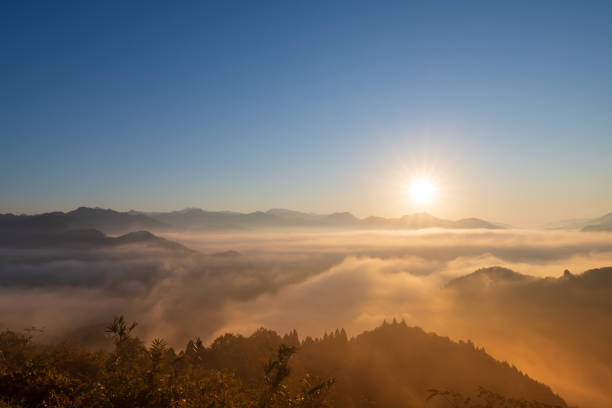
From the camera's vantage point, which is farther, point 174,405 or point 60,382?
point 60,382

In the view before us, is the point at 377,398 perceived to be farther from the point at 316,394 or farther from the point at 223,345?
the point at 316,394

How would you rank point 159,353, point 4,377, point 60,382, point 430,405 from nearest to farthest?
point 159,353
point 60,382
point 4,377
point 430,405

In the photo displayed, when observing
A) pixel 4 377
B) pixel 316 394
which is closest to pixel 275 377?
pixel 316 394

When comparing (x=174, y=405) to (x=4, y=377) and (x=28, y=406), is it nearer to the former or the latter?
(x=28, y=406)

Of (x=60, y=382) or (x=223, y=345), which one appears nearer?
(x=60, y=382)

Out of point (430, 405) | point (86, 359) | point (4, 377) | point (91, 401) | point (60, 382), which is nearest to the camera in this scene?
point (91, 401)

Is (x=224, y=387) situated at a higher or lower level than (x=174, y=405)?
lower

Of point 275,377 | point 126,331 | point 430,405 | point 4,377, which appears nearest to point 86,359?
point 4,377

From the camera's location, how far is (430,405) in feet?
628

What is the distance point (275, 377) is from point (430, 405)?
211m

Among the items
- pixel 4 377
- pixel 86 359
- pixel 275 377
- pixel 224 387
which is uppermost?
pixel 275 377

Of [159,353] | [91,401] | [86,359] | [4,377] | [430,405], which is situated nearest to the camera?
[91,401]

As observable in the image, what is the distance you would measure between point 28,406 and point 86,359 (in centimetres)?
5871

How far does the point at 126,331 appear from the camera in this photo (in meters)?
27.6
